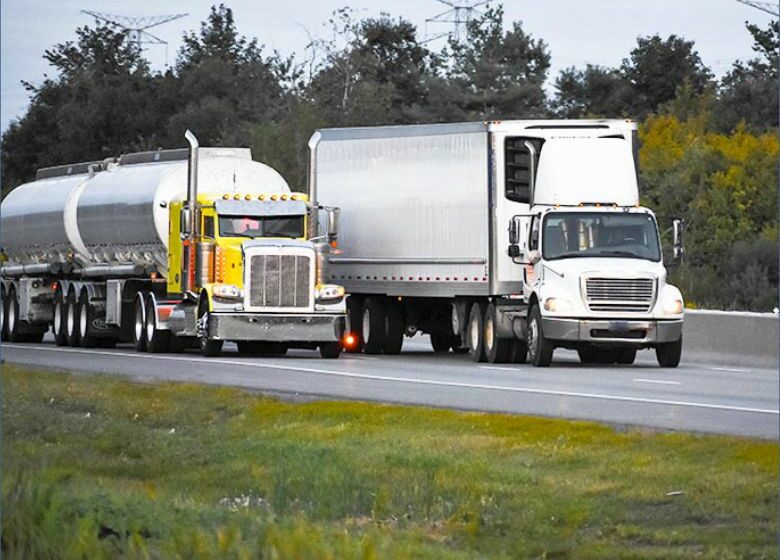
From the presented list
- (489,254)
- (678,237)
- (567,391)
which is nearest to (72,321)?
(567,391)

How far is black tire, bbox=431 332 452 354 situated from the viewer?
66.5 ft

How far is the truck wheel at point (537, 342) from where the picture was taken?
16.6 meters

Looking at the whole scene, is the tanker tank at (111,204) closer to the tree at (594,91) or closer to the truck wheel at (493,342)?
the tree at (594,91)

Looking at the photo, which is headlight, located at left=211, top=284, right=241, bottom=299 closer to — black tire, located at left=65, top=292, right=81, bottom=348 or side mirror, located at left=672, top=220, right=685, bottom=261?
black tire, located at left=65, top=292, right=81, bottom=348

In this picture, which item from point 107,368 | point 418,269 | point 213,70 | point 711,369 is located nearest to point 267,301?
point 418,269

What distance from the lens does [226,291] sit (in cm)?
2339

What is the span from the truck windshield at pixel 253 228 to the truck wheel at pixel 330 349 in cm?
300

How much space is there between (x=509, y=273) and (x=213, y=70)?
18.0m

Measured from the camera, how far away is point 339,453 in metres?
5.08

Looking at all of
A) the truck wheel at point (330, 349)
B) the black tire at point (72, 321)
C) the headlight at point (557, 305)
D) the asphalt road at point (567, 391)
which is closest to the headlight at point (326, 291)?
the truck wheel at point (330, 349)

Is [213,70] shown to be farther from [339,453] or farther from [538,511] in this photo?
[538,511]

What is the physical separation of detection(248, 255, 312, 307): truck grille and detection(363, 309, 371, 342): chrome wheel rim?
2.59 feet

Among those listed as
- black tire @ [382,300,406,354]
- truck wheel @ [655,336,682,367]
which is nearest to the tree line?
truck wheel @ [655,336,682,367]

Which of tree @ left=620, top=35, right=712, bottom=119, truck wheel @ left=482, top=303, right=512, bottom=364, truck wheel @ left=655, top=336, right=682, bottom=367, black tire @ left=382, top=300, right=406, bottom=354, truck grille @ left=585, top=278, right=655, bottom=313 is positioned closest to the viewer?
tree @ left=620, top=35, right=712, bottom=119
